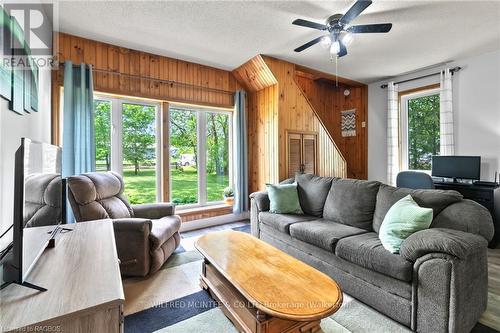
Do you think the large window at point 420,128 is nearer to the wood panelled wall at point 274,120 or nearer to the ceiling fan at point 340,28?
the wood panelled wall at point 274,120

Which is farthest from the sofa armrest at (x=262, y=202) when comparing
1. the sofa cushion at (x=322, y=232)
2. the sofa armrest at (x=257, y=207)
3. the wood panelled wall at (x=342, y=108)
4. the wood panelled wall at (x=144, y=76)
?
the wood panelled wall at (x=342, y=108)

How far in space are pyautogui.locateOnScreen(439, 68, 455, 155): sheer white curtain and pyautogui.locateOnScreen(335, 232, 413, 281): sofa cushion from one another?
289 centimetres

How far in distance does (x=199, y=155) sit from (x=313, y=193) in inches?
82.6

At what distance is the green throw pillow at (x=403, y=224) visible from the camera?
1757mm

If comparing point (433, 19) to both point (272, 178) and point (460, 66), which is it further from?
point (272, 178)

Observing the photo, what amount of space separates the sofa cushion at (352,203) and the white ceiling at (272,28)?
1853 millimetres

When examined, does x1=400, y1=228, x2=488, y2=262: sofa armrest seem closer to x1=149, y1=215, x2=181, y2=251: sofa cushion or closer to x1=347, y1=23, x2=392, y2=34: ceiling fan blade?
x1=347, y1=23, x2=392, y2=34: ceiling fan blade

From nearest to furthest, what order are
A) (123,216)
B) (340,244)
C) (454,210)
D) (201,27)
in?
(454,210)
(340,244)
(123,216)
(201,27)

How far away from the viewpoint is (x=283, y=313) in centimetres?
119

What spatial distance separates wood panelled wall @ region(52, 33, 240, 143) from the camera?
306cm

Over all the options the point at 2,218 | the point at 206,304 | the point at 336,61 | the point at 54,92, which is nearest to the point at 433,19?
the point at 336,61

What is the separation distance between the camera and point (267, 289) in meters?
1.39

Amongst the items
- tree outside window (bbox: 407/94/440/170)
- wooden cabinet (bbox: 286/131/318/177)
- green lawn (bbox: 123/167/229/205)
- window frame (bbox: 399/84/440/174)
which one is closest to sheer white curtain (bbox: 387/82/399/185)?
window frame (bbox: 399/84/440/174)

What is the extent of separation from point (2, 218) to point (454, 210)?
2911 mm
